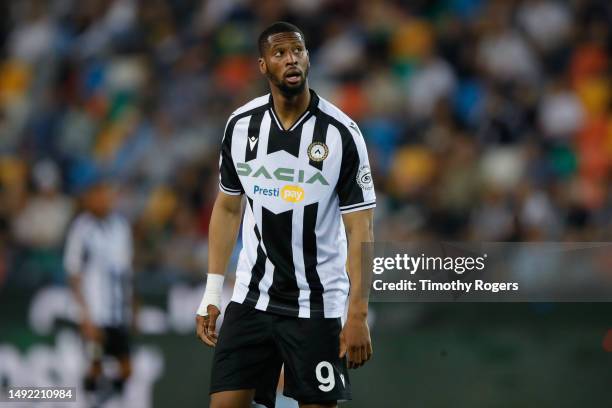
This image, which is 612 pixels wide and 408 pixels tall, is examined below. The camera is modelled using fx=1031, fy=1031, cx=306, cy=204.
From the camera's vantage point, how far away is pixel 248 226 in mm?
4516

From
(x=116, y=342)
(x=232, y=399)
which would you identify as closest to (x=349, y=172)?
(x=232, y=399)

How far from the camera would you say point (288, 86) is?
434 centimetres

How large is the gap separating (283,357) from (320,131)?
38.6 inches

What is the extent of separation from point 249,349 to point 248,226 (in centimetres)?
53

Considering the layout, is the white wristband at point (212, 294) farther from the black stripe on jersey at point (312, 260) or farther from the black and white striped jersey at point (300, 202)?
the black stripe on jersey at point (312, 260)

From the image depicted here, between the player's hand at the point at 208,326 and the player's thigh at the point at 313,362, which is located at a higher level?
the player's hand at the point at 208,326

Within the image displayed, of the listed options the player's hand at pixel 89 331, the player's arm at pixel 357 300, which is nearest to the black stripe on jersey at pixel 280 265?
the player's arm at pixel 357 300

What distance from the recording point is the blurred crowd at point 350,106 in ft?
25.4

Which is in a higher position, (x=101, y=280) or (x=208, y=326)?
(x=101, y=280)

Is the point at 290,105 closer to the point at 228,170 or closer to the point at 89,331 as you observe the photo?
the point at 228,170

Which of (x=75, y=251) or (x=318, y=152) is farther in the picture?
(x=75, y=251)

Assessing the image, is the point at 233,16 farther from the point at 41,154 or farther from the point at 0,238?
the point at 0,238

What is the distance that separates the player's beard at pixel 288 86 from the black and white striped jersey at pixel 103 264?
291 cm

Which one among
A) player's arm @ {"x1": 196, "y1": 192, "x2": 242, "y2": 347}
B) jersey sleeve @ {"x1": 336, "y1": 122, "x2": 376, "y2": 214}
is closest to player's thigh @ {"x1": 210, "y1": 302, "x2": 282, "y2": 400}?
player's arm @ {"x1": 196, "y1": 192, "x2": 242, "y2": 347}
